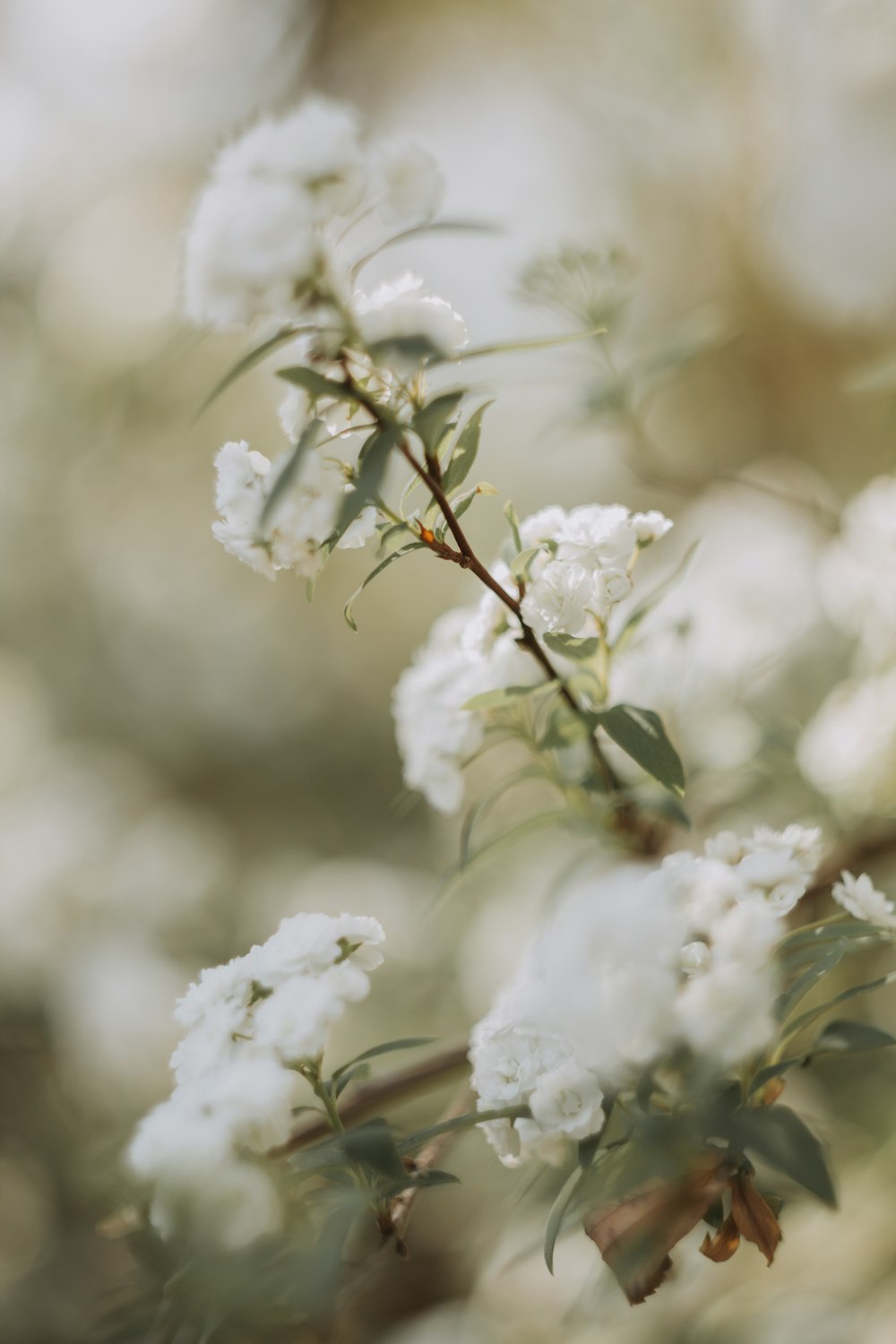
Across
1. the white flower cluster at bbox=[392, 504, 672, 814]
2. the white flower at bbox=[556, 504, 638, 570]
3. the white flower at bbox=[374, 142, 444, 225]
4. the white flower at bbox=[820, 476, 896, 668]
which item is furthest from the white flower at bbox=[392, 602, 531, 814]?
the white flower at bbox=[820, 476, 896, 668]

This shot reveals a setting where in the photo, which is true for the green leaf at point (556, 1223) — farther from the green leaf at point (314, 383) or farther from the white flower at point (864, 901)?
the green leaf at point (314, 383)

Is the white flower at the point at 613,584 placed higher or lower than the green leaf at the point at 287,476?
lower

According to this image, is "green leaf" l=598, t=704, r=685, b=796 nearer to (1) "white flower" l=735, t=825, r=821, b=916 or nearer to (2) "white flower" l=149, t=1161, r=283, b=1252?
(1) "white flower" l=735, t=825, r=821, b=916

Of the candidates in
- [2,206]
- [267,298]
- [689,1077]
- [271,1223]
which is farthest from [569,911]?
[2,206]

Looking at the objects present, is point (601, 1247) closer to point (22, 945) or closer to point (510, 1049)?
point (510, 1049)

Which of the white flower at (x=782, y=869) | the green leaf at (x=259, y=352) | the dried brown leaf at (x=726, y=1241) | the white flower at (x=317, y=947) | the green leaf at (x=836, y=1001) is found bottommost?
the dried brown leaf at (x=726, y=1241)

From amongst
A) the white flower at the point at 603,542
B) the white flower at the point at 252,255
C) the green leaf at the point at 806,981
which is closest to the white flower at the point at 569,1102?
the green leaf at the point at 806,981
